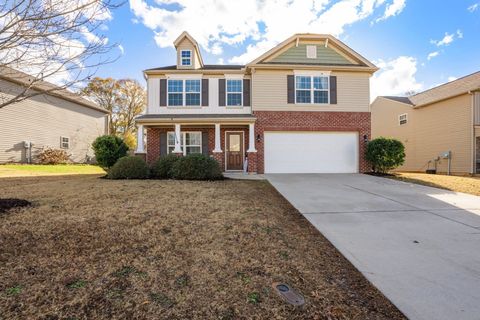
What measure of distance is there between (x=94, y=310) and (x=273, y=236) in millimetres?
2499

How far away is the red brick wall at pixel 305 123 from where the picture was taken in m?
12.5

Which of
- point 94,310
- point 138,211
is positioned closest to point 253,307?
point 94,310

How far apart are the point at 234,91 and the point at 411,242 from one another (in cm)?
1106

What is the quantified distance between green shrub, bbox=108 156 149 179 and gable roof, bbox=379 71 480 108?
1828 cm

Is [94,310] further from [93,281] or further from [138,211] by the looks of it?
[138,211]

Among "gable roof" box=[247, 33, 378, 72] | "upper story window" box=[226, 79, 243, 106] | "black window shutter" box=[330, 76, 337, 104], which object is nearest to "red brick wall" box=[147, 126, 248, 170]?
"upper story window" box=[226, 79, 243, 106]

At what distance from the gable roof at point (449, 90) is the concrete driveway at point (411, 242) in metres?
11.3

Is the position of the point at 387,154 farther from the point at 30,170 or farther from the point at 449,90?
the point at 30,170

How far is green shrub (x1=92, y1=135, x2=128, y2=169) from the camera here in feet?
35.4

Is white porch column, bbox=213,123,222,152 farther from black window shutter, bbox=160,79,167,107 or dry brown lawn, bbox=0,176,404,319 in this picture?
dry brown lawn, bbox=0,176,404,319

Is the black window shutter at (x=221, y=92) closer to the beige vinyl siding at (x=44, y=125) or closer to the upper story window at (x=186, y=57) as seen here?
the upper story window at (x=186, y=57)

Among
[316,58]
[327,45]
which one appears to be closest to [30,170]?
[316,58]

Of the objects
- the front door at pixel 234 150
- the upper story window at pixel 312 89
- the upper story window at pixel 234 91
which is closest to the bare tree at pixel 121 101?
the front door at pixel 234 150

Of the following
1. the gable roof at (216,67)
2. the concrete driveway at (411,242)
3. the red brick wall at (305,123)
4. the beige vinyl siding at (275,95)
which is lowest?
the concrete driveway at (411,242)
